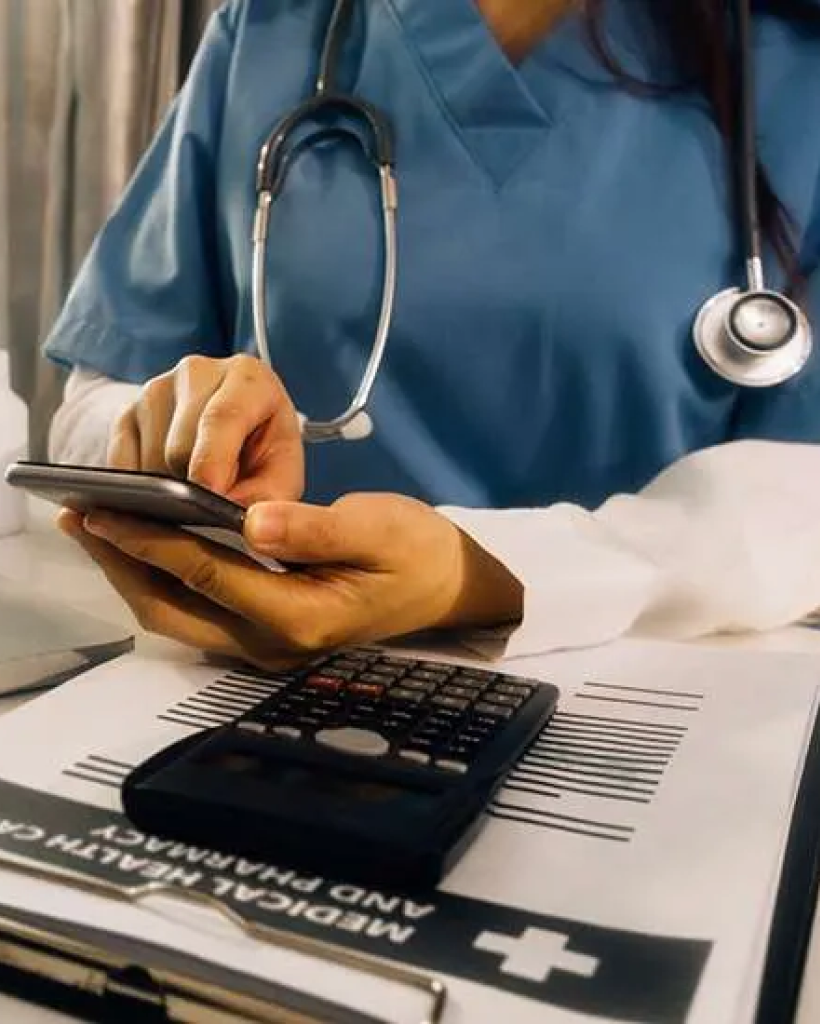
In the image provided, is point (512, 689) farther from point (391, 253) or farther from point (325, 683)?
point (391, 253)

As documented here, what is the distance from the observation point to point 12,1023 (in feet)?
0.88

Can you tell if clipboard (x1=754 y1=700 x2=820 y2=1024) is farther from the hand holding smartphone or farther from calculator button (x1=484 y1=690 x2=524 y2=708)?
the hand holding smartphone

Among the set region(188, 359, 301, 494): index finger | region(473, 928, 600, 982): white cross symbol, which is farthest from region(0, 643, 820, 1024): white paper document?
region(188, 359, 301, 494): index finger

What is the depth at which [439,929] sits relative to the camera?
0.29 m

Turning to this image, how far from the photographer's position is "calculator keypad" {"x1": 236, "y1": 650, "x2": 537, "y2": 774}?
1.23 ft

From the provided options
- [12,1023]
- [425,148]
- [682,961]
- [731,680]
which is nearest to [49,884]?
[12,1023]

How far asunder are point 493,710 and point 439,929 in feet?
0.45

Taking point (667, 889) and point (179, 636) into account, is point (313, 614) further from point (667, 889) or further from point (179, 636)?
point (667, 889)

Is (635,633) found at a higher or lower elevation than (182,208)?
lower

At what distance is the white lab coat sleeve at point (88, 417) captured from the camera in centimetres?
77

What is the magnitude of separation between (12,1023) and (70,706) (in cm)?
19

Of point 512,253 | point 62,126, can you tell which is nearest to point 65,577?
point 512,253

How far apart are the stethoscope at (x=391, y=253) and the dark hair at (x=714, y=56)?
10 millimetres

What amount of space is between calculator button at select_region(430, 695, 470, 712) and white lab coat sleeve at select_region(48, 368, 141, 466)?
390 mm
